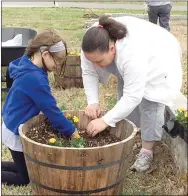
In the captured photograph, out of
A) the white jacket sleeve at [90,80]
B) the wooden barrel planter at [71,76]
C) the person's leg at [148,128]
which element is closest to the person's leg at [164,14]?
the wooden barrel planter at [71,76]

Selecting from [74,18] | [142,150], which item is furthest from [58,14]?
[142,150]

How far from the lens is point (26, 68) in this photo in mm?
3154

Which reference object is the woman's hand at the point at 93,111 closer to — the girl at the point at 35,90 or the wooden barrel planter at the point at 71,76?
the girl at the point at 35,90

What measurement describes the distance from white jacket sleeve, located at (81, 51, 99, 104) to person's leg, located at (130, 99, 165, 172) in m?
0.36

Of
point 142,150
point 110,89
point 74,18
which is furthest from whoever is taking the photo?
point 74,18

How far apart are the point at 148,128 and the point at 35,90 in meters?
1.06

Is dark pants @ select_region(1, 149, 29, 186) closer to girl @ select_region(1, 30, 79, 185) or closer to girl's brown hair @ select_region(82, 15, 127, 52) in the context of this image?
girl @ select_region(1, 30, 79, 185)

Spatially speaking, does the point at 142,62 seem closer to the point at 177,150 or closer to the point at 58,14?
the point at 177,150

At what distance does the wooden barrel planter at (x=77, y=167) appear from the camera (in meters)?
2.89

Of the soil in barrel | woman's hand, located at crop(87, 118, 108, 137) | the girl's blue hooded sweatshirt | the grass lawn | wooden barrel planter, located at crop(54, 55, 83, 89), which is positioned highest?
the girl's blue hooded sweatshirt

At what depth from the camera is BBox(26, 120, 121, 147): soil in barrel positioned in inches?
129

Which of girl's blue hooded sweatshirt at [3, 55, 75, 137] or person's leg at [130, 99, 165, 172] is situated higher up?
girl's blue hooded sweatshirt at [3, 55, 75, 137]

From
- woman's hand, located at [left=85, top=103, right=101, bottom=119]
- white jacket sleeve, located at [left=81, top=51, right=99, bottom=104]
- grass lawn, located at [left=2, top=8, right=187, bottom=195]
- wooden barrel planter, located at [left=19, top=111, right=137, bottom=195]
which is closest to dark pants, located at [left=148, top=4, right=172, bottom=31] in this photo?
grass lawn, located at [left=2, top=8, right=187, bottom=195]

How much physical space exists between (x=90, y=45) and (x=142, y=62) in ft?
1.20
